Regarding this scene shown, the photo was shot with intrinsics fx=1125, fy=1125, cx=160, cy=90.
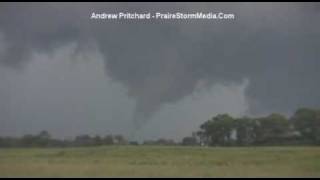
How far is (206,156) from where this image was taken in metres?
13.1

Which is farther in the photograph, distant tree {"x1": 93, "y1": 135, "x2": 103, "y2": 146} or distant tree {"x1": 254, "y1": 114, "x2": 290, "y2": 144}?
distant tree {"x1": 254, "y1": 114, "x2": 290, "y2": 144}

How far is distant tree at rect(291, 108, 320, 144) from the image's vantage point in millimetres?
13086

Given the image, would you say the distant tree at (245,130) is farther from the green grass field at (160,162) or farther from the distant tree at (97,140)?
the distant tree at (97,140)

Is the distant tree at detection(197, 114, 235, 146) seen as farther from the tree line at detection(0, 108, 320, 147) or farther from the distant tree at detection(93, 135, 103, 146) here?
the distant tree at detection(93, 135, 103, 146)

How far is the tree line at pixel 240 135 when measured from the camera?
515 inches

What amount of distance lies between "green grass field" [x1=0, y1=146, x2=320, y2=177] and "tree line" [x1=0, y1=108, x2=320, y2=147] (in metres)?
0.08

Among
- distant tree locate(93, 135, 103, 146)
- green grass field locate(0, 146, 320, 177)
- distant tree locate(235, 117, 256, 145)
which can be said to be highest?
distant tree locate(235, 117, 256, 145)

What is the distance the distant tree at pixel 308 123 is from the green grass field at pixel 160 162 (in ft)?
0.49

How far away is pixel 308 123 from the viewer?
1315cm

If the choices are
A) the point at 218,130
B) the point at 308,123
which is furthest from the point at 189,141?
the point at 308,123

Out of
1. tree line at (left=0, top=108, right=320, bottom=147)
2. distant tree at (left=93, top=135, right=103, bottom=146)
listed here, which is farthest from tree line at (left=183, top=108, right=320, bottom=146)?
distant tree at (left=93, top=135, right=103, bottom=146)

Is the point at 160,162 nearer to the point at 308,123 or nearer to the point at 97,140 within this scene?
the point at 97,140

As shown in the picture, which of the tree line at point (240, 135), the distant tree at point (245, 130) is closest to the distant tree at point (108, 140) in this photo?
the tree line at point (240, 135)

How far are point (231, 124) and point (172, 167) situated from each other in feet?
2.82
